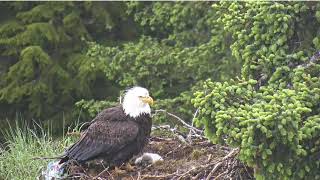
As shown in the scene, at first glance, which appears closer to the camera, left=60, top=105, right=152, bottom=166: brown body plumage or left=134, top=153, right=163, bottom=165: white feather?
left=60, top=105, right=152, bottom=166: brown body plumage

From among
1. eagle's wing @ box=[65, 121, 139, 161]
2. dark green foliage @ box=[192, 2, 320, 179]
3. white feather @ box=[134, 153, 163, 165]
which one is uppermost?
dark green foliage @ box=[192, 2, 320, 179]

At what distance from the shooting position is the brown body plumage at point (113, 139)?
6.64 m

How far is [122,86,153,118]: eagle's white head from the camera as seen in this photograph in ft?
22.1

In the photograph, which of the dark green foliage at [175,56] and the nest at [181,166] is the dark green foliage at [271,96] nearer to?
the nest at [181,166]

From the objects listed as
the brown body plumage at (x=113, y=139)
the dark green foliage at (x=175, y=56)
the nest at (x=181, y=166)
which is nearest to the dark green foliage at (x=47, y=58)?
the dark green foliage at (x=175, y=56)

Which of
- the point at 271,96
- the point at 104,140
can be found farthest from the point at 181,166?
the point at 271,96

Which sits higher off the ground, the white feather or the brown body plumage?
the brown body plumage

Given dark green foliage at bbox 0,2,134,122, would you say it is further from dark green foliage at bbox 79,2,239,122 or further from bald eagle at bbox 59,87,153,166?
bald eagle at bbox 59,87,153,166

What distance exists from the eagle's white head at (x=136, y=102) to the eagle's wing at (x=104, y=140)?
0.11 metres

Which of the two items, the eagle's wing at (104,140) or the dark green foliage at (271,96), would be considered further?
the eagle's wing at (104,140)

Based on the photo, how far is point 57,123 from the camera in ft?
36.7

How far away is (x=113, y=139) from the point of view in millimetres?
6660

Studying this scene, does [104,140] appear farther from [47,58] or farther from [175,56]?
[47,58]

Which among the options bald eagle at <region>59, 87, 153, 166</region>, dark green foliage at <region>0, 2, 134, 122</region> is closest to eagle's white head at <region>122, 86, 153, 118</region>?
bald eagle at <region>59, 87, 153, 166</region>
